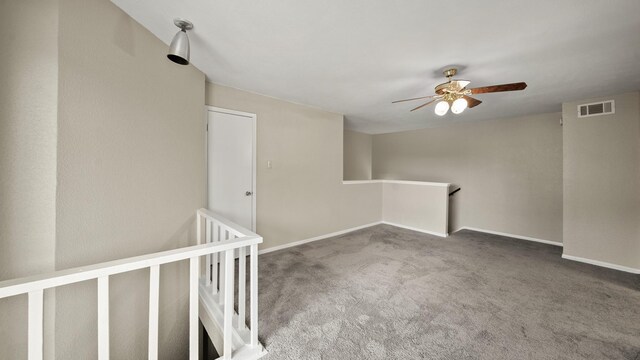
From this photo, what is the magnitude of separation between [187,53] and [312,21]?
93 centimetres

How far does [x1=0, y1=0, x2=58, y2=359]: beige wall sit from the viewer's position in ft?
3.57

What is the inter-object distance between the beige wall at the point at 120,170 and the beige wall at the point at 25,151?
1.7 inches

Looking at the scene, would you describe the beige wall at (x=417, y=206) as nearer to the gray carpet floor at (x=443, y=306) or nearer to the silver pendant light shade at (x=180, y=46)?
the gray carpet floor at (x=443, y=306)

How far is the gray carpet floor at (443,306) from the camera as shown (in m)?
1.54

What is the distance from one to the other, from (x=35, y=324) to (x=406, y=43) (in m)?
2.75

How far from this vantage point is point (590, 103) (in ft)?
9.71

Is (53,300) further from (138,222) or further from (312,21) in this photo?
(312,21)

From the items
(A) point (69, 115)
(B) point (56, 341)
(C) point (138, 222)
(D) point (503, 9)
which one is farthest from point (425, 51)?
(B) point (56, 341)

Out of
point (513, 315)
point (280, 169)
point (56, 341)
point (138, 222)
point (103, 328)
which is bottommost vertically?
point (513, 315)

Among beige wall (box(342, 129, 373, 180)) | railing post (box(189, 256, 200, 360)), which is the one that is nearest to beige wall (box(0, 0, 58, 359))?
Answer: railing post (box(189, 256, 200, 360))

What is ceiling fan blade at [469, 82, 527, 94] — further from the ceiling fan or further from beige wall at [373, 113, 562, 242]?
beige wall at [373, 113, 562, 242]

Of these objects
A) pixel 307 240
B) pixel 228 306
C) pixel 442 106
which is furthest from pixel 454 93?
pixel 307 240

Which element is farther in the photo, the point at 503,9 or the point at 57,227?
the point at 503,9

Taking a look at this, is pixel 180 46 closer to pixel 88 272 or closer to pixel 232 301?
pixel 88 272
